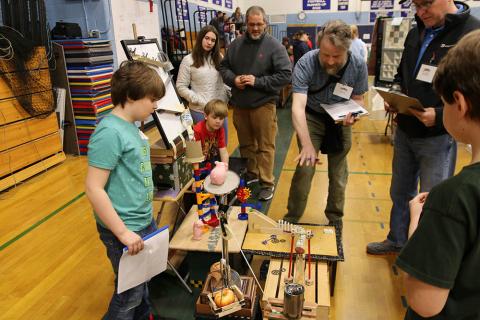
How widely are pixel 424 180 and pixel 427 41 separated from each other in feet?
2.38

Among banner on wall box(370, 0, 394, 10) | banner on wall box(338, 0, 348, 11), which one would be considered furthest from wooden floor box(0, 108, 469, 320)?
banner on wall box(338, 0, 348, 11)

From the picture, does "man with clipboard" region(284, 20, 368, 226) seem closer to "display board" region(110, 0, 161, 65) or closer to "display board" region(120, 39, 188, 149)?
"display board" region(120, 39, 188, 149)

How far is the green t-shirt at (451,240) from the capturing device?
692 mm

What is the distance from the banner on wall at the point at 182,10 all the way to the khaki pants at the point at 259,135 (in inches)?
161

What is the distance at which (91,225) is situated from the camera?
3.03 m

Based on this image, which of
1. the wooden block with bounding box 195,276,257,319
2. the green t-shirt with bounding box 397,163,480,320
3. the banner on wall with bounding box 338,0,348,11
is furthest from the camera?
the banner on wall with bounding box 338,0,348,11

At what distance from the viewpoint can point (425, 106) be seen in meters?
1.92

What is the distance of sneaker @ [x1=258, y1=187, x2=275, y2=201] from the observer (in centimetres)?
338

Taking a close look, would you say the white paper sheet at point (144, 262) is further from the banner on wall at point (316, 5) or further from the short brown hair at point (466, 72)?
the banner on wall at point (316, 5)

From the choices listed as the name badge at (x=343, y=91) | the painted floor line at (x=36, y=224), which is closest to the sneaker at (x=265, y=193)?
the name badge at (x=343, y=91)

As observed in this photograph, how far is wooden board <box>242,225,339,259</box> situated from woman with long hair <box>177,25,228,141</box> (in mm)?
1597

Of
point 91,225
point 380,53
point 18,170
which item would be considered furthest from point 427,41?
point 18,170

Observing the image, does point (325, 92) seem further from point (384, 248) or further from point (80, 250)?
point (80, 250)

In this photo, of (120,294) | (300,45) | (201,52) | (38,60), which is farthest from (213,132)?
(300,45)
